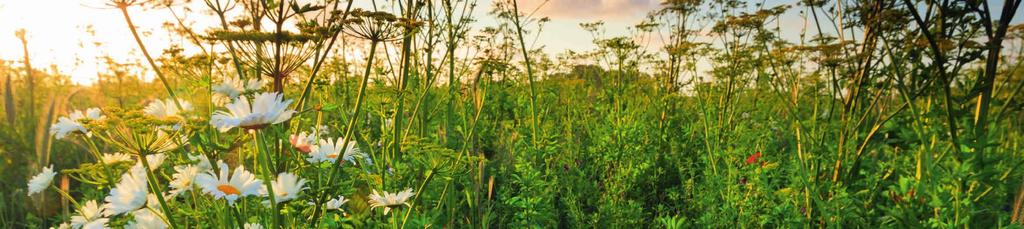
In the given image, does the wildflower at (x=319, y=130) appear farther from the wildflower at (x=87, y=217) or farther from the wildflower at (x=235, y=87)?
the wildflower at (x=87, y=217)

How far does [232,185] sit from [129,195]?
1.02 ft

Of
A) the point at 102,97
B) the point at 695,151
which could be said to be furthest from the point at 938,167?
the point at 102,97

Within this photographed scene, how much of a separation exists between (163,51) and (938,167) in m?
2.92

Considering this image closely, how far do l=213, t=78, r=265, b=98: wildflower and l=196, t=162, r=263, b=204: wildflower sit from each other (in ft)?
0.76

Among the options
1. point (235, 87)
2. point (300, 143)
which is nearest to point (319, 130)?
point (300, 143)

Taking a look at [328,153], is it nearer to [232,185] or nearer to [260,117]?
[232,185]

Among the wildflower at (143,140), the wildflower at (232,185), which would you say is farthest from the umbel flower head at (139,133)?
the wildflower at (232,185)

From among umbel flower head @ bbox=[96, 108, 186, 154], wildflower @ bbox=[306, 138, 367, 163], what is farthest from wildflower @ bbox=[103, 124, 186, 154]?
wildflower @ bbox=[306, 138, 367, 163]

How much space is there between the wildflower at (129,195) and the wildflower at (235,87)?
262 mm

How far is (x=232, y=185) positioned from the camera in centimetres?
138

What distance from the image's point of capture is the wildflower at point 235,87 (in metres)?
1.57

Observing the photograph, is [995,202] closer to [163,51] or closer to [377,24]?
[377,24]

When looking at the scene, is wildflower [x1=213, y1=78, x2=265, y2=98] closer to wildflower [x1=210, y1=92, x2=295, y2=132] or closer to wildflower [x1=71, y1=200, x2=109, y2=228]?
wildflower [x1=210, y1=92, x2=295, y2=132]

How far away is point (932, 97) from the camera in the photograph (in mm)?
2662
